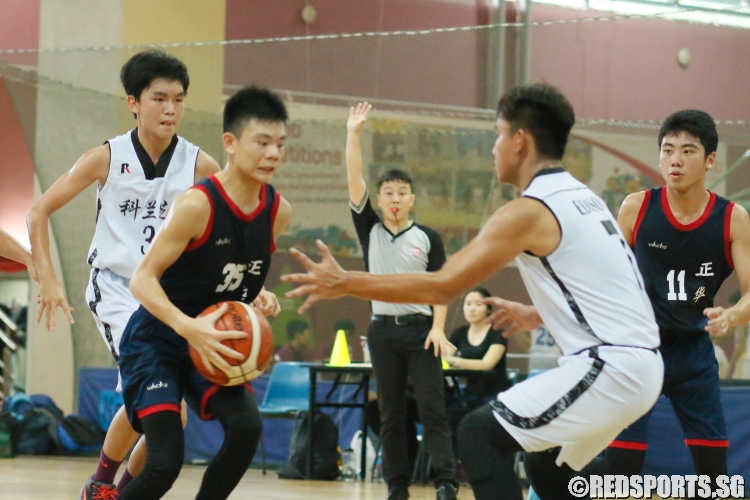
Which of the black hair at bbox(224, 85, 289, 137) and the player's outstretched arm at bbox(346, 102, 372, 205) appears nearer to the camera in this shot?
the black hair at bbox(224, 85, 289, 137)

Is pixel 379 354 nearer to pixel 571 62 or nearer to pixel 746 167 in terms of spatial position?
pixel 746 167

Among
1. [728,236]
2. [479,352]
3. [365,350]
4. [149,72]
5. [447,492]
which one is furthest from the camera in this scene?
[365,350]

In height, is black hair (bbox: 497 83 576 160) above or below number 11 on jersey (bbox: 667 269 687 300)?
above

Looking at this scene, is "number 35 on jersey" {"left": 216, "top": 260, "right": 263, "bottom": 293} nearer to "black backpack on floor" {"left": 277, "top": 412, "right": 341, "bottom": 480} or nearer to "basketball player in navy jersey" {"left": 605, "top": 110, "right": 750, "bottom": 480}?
"basketball player in navy jersey" {"left": 605, "top": 110, "right": 750, "bottom": 480}

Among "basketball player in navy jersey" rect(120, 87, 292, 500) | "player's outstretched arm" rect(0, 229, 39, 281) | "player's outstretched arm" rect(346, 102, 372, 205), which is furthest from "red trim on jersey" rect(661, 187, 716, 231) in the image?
"player's outstretched arm" rect(0, 229, 39, 281)

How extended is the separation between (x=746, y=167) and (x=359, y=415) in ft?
13.6

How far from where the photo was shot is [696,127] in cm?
504

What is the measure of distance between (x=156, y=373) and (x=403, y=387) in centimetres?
345

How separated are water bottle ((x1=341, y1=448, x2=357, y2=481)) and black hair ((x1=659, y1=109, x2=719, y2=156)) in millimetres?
5235

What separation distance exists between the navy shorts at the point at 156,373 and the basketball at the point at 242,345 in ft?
0.56

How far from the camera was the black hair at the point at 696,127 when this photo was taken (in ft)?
16.6

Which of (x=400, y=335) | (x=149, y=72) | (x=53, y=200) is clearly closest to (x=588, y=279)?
(x=149, y=72)

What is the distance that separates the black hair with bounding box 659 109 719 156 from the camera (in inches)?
199

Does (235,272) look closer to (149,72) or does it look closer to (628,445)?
(149,72)
